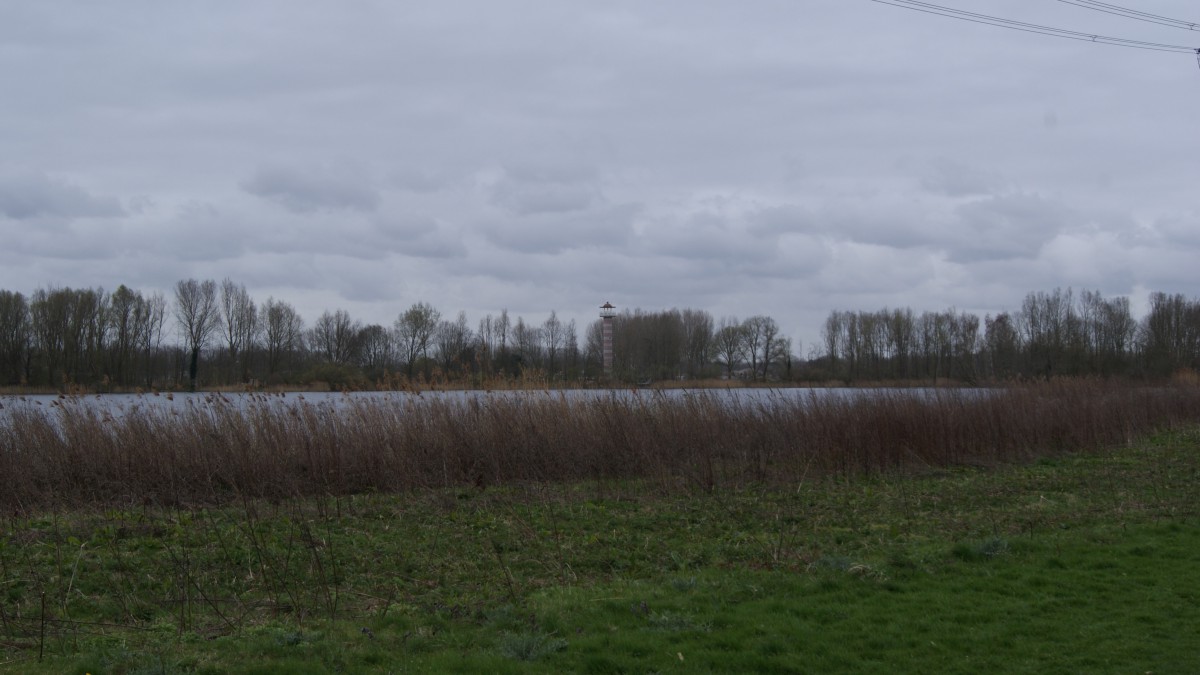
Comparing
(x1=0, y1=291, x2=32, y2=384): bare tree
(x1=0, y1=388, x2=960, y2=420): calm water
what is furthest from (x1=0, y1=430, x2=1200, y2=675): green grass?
(x1=0, y1=291, x2=32, y2=384): bare tree

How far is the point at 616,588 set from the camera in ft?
20.4

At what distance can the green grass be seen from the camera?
4.50 metres

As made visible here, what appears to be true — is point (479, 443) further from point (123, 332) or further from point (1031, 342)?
point (1031, 342)

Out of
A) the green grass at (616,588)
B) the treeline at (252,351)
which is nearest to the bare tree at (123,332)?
the treeline at (252,351)

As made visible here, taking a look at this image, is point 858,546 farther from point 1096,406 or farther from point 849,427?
point 1096,406

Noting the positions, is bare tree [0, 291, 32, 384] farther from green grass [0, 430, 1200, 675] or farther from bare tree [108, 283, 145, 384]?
green grass [0, 430, 1200, 675]

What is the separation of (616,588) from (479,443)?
24.3ft

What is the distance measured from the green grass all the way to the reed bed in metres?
1.60

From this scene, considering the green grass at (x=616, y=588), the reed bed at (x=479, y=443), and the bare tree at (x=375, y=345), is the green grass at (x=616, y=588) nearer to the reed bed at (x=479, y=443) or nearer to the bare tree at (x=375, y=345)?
the reed bed at (x=479, y=443)

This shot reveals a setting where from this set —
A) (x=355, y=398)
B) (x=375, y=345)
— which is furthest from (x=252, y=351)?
(x=355, y=398)

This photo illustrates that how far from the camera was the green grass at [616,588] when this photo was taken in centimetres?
450

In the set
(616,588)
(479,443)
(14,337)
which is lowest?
(616,588)

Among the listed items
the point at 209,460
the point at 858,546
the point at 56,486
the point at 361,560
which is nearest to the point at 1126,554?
the point at 858,546

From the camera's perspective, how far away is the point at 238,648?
4668 mm
